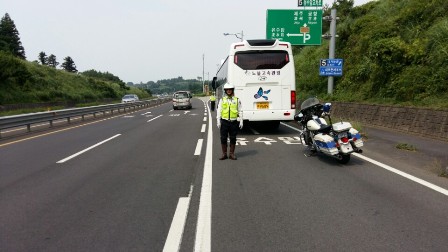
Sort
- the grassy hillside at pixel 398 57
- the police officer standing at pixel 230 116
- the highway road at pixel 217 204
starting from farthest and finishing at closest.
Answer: the grassy hillside at pixel 398 57 → the police officer standing at pixel 230 116 → the highway road at pixel 217 204

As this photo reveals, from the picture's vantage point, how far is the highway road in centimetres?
397

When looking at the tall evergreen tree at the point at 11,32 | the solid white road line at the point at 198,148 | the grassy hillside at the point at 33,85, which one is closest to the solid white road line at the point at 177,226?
the solid white road line at the point at 198,148

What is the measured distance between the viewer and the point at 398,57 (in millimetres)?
17531

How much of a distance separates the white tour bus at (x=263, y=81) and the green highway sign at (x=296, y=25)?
9.23 m

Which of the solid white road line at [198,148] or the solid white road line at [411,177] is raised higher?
the solid white road line at [411,177]

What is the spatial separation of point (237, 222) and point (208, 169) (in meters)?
3.24

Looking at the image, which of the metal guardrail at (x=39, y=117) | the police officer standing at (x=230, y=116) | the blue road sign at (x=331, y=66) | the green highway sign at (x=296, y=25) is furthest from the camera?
the green highway sign at (x=296, y=25)

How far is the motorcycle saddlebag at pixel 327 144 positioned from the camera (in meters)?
7.83

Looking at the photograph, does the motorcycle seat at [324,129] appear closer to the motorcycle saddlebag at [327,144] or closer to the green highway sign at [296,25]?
the motorcycle saddlebag at [327,144]

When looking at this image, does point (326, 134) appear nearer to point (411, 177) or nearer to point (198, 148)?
point (411, 177)

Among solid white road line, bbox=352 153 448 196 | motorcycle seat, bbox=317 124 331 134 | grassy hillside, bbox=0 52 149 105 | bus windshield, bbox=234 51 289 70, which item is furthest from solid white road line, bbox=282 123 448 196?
grassy hillside, bbox=0 52 149 105

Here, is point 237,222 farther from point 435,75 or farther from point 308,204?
point 435,75

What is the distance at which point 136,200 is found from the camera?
5.51 m

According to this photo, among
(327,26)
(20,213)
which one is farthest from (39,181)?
(327,26)
